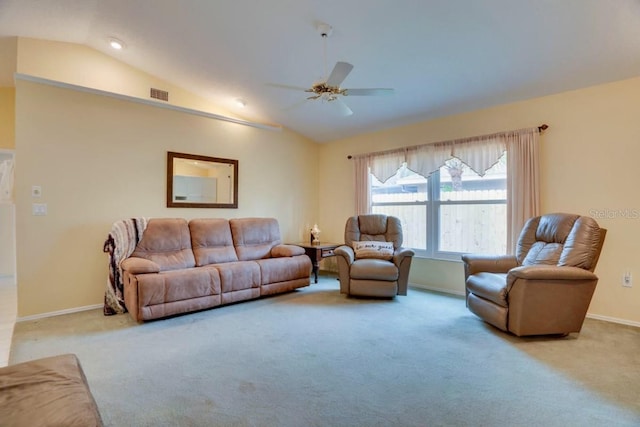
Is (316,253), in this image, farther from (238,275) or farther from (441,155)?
(441,155)

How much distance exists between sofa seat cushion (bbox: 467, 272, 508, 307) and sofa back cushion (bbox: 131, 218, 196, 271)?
10.9 ft

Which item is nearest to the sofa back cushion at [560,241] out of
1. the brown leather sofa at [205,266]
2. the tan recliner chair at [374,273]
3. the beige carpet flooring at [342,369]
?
the beige carpet flooring at [342,369]

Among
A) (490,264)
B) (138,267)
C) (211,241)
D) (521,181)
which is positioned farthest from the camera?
(211,241)

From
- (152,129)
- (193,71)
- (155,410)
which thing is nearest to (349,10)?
(193,71)

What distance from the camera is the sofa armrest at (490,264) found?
3518 mm

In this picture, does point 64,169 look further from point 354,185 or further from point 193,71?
point 354,185

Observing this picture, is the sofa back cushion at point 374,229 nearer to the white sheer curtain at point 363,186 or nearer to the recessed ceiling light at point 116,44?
the white sheer curtain at point 363,186

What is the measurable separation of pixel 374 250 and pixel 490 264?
4.85 feet

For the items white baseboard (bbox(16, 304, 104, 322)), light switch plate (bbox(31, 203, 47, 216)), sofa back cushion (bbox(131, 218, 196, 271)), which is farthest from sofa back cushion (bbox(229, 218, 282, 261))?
light switch plate (bbox(31, 203, 47, 216))

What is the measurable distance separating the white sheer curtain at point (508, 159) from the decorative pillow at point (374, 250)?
1234 mm

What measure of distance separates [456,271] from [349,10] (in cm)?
352

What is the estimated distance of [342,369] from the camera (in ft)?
7.60

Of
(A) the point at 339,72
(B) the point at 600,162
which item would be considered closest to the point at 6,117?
(A) the point at 339,72

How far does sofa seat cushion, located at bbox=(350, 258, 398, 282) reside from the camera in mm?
4031
